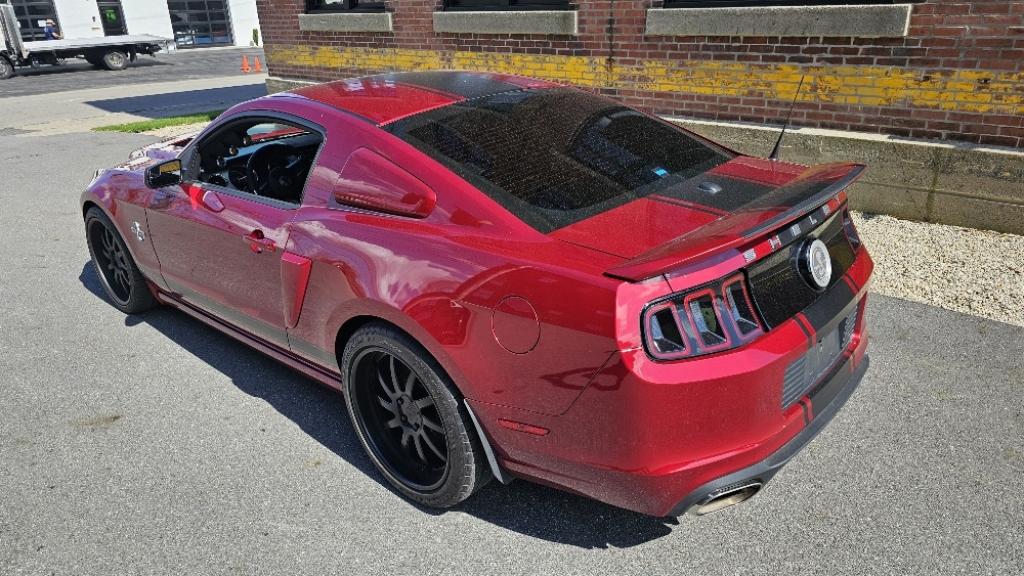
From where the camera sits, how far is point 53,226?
23.5 ft

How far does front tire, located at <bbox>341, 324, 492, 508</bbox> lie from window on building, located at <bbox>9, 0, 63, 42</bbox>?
118 feet

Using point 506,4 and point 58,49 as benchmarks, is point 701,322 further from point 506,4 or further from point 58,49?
point 58,49

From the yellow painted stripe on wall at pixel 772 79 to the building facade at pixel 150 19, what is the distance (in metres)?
30.2

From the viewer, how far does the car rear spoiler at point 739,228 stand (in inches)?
85.8

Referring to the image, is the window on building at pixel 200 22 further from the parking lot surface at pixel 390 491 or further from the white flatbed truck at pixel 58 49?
the parking lot surface at pixel 390 491

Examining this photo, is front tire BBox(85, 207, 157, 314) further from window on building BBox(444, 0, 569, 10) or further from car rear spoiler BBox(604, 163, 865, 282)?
window on building BBox(444, 0, 569, 10)

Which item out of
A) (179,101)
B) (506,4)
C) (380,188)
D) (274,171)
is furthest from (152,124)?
(380,188)

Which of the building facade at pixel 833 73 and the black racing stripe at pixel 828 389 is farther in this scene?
the building facade at pixel 833 73

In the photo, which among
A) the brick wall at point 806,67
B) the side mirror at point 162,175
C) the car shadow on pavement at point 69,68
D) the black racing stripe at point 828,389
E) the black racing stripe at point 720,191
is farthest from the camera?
the car shadow on pavement at point 69,68

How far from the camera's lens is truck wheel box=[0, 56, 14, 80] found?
78.7ft

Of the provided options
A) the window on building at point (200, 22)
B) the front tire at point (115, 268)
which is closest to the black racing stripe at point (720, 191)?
the front tire at point (115, 268)

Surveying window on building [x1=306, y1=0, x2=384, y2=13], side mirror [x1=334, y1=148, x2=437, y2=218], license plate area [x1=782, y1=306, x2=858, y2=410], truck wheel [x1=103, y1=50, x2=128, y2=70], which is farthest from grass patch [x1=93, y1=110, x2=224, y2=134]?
truck wheel [x1=103, y1=50, x2=128, y2=70]

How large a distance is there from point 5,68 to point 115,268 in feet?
80.1

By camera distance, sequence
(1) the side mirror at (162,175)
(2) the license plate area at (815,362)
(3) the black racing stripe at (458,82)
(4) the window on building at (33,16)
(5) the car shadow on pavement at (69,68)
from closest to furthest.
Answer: (2) the license plate area at (815,362)
(3) the black racing stripe at (458,82)
(1) the side mirror at (162,175)
(5) the car shadow on pavement at (69,68)
(4) the window on building at (33,16)
